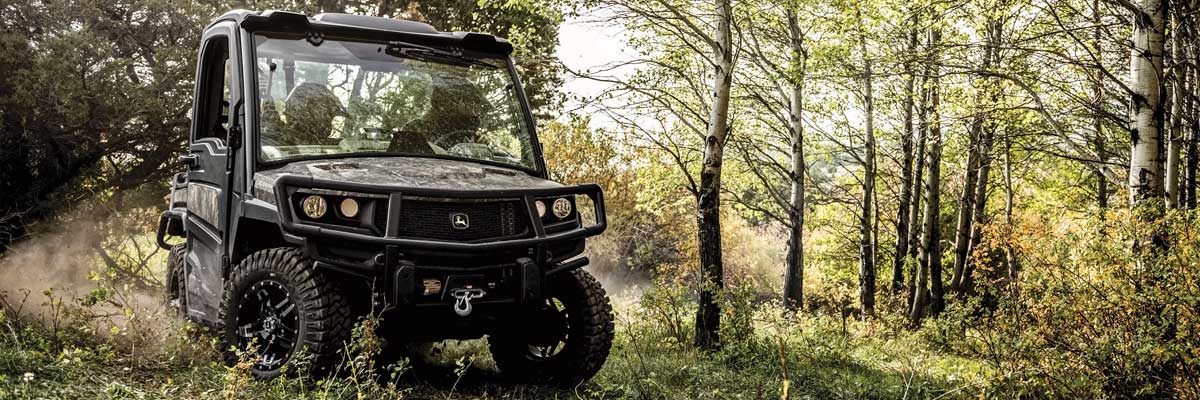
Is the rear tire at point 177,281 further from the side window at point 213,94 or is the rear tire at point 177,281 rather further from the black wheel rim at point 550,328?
the black wheel rim at point 550,328

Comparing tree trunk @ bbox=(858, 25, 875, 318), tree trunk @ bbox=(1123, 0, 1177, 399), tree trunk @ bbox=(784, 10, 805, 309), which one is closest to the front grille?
tree trunk @ bbox=(1123, 0, 1177, 399)

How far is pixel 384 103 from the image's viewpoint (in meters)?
6.50

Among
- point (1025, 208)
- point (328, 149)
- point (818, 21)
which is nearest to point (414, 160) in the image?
point (328, 149)


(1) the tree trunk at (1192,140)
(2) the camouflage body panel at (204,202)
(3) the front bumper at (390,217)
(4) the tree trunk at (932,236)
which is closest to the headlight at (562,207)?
(3) the front bumper at (390,217)

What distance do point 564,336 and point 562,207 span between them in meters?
0.97

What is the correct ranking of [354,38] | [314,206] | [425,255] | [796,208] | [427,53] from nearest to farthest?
1. [314,206]
2. [425,255]
3. [354,38]
4. [427,53]
5. [796,208]

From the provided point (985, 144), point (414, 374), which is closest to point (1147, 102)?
point (414, 374)

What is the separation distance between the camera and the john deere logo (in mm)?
5602

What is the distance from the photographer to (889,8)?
39.7 feet

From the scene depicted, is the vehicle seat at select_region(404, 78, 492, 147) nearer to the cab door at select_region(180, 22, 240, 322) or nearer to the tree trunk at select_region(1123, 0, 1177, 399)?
the cab door at select_region(180, 22, 240, 322)

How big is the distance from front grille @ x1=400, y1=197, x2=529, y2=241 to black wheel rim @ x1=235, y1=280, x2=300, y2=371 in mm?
863

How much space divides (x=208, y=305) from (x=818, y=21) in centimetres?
1114

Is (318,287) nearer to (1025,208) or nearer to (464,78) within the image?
(464,78)

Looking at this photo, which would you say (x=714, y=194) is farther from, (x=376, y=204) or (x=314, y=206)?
(x=314, y=206)
